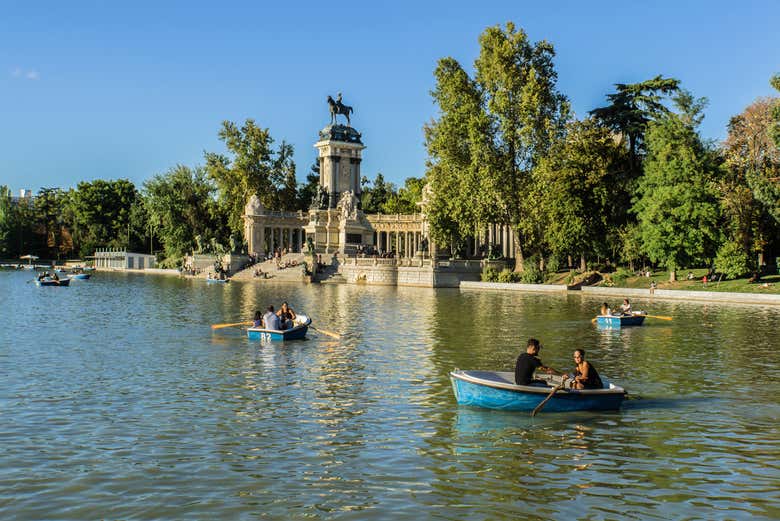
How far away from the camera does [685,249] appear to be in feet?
206

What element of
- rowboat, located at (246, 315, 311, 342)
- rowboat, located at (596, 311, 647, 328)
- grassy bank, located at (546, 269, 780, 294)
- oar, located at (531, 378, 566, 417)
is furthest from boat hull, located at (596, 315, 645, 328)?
grassy bank, located at (546, 269, 780, 294)

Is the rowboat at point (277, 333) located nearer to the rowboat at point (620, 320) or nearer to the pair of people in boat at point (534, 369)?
the pair of people in boat at point (534, 369)

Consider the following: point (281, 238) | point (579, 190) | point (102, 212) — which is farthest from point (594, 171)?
point (102, 212)

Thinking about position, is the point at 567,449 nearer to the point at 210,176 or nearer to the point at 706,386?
the point at 706,386

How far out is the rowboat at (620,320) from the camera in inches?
1544

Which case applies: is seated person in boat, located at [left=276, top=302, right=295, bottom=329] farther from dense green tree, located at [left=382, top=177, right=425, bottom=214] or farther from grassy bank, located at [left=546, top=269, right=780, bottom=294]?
dense green tree, located at [left=382, top=177, right=425, bottom=214]

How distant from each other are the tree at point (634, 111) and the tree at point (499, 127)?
6.66 m

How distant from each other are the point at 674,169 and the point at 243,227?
225 feet

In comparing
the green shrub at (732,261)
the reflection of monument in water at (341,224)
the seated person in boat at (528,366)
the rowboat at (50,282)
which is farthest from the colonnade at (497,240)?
the seated person in boat at (528,366)

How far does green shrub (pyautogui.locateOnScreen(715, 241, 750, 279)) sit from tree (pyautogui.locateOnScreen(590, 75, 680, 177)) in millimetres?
15667

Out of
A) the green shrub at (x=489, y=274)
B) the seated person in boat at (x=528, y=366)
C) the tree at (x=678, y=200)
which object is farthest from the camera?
the green shrub at (x=489, y=274)

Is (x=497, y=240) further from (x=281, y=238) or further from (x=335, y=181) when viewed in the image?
(x=281, y=238)

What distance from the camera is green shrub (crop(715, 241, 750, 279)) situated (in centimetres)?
6069

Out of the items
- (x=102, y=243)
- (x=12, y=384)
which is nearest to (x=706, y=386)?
(x=12, y=384)
